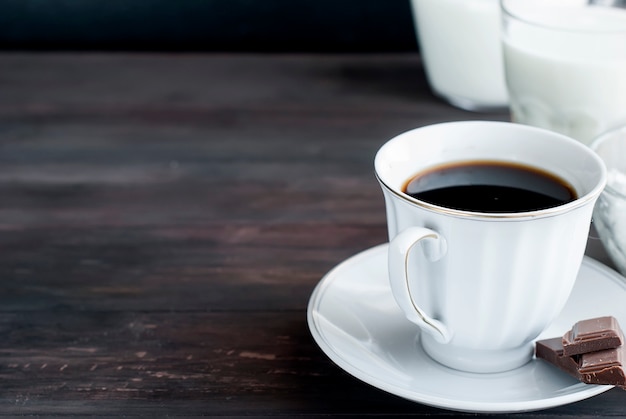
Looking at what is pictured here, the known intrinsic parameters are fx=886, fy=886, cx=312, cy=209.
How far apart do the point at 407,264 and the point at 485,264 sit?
0.17ft

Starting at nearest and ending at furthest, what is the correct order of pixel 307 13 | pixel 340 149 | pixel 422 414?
1. pixel 422 414
2. pixel 340 149
3. pixel 307 13

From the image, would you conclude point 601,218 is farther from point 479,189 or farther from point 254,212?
point 254,212

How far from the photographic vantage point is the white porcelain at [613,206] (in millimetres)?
669

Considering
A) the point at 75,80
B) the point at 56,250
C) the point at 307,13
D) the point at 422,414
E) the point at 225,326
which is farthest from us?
the point at 307,13

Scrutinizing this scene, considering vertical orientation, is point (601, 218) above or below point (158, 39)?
above

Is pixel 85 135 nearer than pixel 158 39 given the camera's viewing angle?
Yes

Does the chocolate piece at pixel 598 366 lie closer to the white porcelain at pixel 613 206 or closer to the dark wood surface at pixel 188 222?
the dark wood surface at pixel 188 222

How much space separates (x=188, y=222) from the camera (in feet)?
2.84

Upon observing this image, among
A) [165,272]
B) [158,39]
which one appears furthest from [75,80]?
[165,272]

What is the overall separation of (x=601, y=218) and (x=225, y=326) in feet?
1.01

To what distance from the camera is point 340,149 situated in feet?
3.35

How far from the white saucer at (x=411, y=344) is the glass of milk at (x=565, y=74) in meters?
0.26

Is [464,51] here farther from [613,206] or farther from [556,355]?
[556,355]

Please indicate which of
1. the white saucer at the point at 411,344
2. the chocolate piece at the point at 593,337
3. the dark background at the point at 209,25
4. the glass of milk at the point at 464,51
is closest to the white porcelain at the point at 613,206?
the white saucer at the point at 411,344
